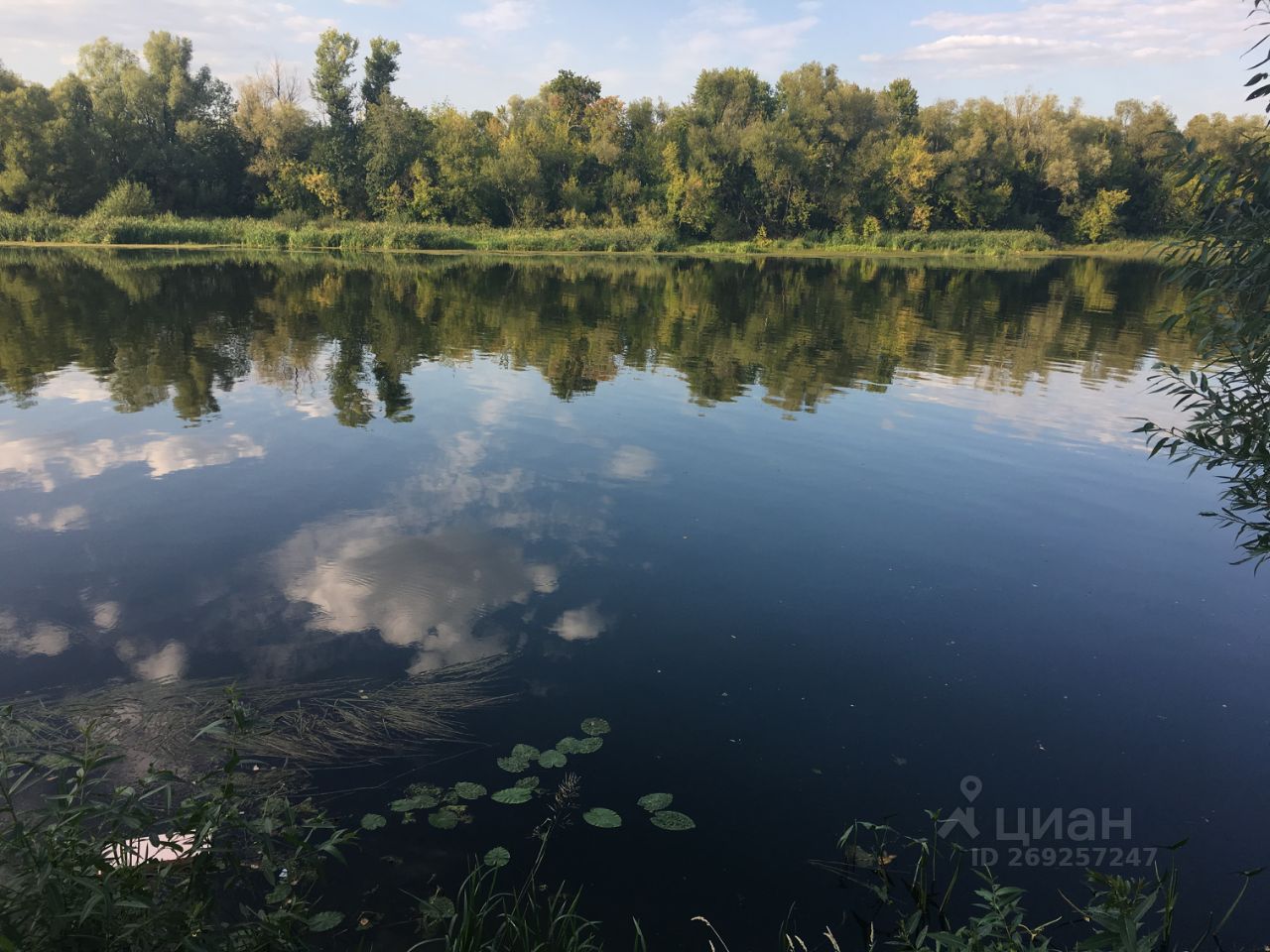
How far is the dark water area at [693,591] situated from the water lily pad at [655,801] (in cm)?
7

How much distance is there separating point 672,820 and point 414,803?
1829 mm

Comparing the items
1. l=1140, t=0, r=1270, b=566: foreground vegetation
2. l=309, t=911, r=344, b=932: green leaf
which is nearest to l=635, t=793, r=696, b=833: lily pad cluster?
l=309, t=911, r=344, b=932: green leaf

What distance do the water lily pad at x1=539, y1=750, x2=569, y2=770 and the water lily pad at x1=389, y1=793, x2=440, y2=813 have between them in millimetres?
835

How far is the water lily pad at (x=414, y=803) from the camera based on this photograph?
5414mm

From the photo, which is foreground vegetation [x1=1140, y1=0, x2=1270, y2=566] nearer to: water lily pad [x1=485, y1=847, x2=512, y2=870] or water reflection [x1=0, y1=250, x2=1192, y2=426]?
water lily pad [x1=485, y1=847, x2=512, y2=870]

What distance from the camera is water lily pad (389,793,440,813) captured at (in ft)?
17.8

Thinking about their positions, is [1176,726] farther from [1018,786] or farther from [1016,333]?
[1016,333]

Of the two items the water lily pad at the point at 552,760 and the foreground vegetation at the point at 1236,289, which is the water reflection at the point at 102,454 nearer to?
the water lily pad at the point at 552,760

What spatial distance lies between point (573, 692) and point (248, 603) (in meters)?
3.69

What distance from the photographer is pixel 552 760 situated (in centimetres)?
597

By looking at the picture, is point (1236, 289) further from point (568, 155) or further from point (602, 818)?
point (568, 155)

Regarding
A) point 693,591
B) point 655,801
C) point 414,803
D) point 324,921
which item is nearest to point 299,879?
point 324,921

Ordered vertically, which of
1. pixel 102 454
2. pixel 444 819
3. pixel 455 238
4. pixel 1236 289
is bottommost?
pixel 102 454

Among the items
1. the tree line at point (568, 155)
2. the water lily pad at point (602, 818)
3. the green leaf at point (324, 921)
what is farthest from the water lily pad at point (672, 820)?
the tree line at point (568, 155)
